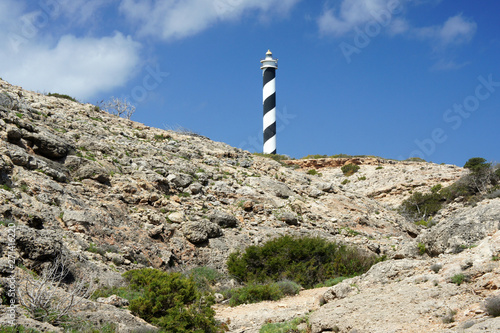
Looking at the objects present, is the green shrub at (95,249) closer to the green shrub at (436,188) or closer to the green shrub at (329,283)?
the green shrub at (329,283)

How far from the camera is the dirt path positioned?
9.65 metres

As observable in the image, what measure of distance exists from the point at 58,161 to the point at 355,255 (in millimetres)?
10361

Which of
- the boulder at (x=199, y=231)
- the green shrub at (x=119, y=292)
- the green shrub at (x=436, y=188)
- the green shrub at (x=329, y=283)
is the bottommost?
the green shrub at (x=119, y=292)

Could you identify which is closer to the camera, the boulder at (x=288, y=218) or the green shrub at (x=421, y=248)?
the green shrub at (x=421, y=248)

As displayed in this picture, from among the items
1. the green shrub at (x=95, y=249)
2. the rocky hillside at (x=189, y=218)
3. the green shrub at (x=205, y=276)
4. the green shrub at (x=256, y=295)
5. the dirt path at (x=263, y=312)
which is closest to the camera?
the rocky hillside at (x=189, y=218)

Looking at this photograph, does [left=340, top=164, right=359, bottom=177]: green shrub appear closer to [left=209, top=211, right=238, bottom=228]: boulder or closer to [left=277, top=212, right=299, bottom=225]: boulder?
[left=277, top=212, right=299, bottom=225]: boulder

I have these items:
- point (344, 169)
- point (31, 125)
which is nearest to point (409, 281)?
point (31, 125)

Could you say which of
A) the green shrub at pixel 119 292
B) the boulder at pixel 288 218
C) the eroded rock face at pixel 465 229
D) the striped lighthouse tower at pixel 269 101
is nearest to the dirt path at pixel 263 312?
the green shrub at pixel 119 292

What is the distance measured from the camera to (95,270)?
1129 cm

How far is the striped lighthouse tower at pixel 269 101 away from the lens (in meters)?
44.0

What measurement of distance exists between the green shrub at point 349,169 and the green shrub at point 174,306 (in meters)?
32.9

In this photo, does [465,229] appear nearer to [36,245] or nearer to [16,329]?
[16,329]

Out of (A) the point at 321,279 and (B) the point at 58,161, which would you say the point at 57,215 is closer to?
(B) the point at 58,161

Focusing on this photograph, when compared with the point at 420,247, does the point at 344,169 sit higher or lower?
higher
